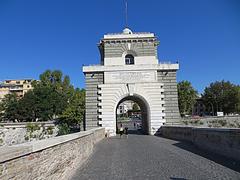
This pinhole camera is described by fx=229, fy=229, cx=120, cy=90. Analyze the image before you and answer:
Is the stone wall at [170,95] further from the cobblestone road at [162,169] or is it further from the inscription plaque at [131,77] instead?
the cobblestone road at [162,169]

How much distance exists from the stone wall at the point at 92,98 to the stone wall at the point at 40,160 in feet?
49.5

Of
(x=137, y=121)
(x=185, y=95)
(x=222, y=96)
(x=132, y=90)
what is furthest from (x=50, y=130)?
(x=222, y=96)

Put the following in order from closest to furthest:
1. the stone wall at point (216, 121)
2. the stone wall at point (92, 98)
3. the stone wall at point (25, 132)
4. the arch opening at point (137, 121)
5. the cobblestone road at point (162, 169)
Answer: the cobblestone road at point (162, 169), the stone wall at point (92, 98), the arch opening at point (137, 121), the stone wall at point (216, 121), the stone wall at point (25, 132)

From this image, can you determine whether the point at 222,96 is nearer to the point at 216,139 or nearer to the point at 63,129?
the point at 63,129

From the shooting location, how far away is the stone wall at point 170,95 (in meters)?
23.5

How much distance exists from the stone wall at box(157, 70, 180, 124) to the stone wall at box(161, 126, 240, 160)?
7379mm

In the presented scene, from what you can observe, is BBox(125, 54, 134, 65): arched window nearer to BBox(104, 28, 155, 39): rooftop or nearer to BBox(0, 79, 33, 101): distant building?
BBox(104, 28, 155, 39): rooftop

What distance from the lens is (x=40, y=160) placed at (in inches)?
194

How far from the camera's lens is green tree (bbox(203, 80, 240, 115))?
61.2 metres

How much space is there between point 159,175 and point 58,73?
2222 inches

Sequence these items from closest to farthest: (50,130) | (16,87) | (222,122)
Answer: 1. (50,130)
2. (222,122)
3. (16,87)

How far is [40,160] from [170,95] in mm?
20195

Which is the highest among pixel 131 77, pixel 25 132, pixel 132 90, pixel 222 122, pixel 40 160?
pixel 131 77

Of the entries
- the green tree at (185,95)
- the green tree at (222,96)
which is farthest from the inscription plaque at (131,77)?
the green tree at (222,96)
